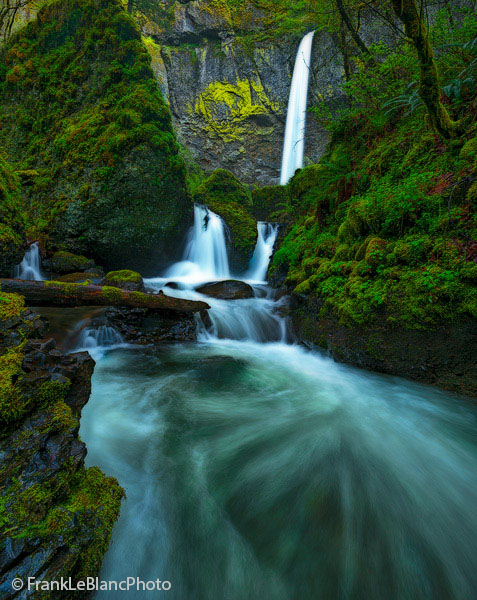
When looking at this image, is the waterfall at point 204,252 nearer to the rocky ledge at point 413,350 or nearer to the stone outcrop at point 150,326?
the stone outcrop at point 150,326

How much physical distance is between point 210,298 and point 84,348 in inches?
156

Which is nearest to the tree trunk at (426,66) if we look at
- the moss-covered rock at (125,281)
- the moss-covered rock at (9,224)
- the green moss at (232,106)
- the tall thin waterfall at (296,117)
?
the moss-covered rock at (125,281)

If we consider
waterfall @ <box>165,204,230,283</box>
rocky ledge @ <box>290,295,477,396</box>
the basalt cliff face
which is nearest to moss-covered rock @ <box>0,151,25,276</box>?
waterfall @ <box>165,204,230,283</box>

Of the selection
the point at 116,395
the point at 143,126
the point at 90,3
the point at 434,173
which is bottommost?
the point at 116,395

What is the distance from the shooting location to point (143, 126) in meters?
9.66

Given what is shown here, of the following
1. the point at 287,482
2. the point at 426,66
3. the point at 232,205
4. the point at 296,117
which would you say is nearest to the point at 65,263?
the point at 232,205

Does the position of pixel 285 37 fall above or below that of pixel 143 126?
above

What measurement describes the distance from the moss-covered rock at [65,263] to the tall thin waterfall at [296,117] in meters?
20.1

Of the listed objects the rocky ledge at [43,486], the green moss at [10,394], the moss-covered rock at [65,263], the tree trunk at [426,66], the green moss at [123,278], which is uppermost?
the tree trunk at [426,66]

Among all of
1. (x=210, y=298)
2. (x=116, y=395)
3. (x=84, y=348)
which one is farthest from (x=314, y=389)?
(x=210, y=298)

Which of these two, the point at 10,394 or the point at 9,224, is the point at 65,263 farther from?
the point at 10,394

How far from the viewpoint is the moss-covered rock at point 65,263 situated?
8.66 metres

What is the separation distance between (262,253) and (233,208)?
294 centimetres

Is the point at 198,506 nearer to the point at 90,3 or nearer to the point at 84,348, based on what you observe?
the point at 84,348
